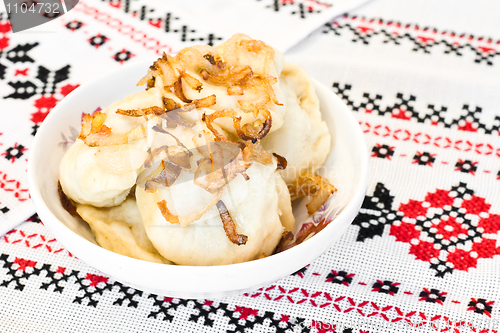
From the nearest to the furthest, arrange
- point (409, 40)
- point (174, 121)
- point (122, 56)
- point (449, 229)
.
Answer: point (174, 121)
point (449, 229)
point (122, 56)
point (409, 40)

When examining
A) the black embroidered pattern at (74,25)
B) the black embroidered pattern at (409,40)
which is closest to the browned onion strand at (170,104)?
the black embroidered pattern at (74,25)

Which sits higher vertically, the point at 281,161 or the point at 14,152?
the point at 281,161

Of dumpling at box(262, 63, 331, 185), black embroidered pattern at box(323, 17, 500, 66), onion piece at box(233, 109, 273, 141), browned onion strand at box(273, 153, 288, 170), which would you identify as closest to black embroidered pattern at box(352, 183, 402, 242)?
dumpling at box(262, 63, 331, 185)

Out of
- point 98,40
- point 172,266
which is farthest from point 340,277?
point 98,40

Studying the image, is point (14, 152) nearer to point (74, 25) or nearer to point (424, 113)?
point (74, 25)

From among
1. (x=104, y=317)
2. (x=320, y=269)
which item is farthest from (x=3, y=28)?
(x=320, y=269)

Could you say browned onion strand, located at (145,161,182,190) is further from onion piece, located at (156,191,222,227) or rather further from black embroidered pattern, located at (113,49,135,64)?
black embroidered pattern, located at (113,49,135,64)
